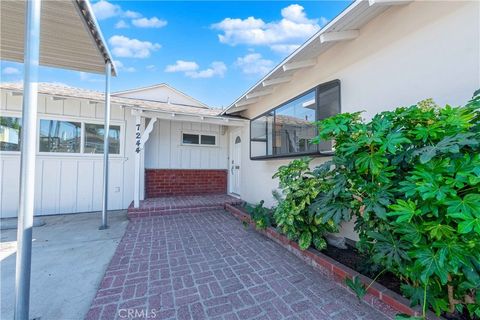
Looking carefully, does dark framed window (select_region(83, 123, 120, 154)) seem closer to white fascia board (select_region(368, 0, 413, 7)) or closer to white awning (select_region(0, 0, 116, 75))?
white awning (select_region(0, 0, 116, 75))

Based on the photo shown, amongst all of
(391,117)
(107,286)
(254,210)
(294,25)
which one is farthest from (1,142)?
(391,117)

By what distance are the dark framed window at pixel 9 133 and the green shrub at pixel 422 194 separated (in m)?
7.28

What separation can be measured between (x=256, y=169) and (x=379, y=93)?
3618mm

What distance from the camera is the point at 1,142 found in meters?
4.90

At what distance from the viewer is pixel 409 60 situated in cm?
232

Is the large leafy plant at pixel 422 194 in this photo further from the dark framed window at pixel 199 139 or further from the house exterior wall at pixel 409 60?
the dark framed window at pixel 199 139

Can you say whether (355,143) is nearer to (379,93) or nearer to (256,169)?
(379,93)

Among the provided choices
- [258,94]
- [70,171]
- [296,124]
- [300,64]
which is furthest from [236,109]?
[70,171]

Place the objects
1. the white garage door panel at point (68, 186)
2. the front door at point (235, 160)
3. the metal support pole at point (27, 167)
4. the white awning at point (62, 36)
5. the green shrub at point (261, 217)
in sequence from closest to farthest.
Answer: the metal support pole at point (27, 167) < the white awning at point (62, 36) < the green shrub at point (261, 217) < the white garage door panel at point (68, 186) < the front door at point (235, 160)

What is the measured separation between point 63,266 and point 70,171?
374 cm

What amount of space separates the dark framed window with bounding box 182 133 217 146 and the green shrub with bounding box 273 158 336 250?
4.94 meters

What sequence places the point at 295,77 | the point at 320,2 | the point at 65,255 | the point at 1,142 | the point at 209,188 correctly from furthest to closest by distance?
the point at 209,188, the point at 1,142, the point at 295,77, the point at 320,2, the point at 65,255

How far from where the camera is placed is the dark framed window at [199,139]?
7.24 m
